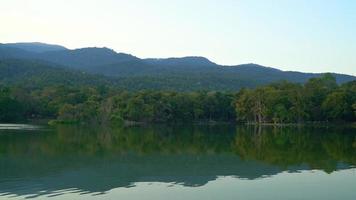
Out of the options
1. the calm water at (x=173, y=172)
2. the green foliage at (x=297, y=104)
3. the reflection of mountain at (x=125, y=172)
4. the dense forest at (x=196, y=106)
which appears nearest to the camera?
the calm water at (x=173, y=172)

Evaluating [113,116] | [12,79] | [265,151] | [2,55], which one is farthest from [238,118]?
[2,55]

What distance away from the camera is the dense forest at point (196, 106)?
2522 inches

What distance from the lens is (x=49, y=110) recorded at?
72.1 meters

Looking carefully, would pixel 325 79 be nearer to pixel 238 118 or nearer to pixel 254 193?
pixel 238 118

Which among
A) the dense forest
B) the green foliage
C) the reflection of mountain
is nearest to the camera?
the reflection of mountain

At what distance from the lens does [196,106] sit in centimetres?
7188

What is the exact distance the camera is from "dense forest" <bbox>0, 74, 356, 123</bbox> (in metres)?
64.1

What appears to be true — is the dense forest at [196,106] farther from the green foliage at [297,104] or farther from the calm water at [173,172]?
the calm water at [173,172]

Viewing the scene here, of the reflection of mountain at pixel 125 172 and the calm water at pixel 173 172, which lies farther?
the reflection of mountain at pixel 125 172

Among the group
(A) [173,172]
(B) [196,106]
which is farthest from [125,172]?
(B) [196,106]

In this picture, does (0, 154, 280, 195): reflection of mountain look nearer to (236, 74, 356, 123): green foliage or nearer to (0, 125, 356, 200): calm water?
(0, 125, 356, 200): calm water

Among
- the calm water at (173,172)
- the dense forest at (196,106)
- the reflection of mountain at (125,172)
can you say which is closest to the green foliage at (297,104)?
the dense forest at (196,106)

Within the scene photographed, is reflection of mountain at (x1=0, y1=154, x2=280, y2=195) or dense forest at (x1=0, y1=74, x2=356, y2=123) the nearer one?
reflection of mountain at (x1=0, y1=154, x2=280, y2=195)

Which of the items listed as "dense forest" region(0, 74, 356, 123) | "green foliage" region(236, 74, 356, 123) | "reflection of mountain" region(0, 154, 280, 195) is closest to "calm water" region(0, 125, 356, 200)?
"reflection of mountain" region(0, 154, 280, 195)
